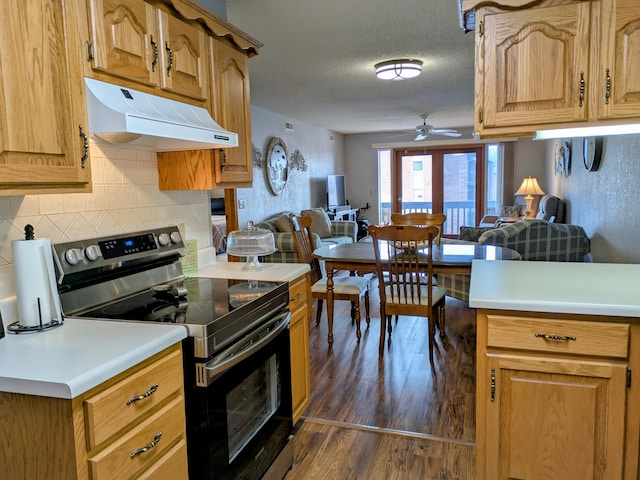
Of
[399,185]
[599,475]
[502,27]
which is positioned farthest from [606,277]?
[399,185]

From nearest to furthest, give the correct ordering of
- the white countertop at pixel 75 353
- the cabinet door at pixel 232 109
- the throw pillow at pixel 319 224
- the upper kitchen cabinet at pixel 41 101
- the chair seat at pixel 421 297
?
the white countertop at pixel 75 353, the upper kitchen cabinet at pixel 41 101, the cabinet door at pixel 232 109, the chair seat at pixel 421 297, the throw pillow at pixel 319 224

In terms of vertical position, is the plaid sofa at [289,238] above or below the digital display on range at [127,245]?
below

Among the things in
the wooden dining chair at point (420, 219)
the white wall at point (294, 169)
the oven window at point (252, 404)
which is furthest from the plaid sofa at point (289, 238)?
the oven window at point (252, 404)

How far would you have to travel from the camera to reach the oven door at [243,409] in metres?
1.55

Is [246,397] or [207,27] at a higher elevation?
[207,27]

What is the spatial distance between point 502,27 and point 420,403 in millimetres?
2046

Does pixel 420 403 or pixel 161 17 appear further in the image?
pixel 420 403

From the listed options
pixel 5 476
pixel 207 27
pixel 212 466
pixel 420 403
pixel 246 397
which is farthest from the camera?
pixel 420 403

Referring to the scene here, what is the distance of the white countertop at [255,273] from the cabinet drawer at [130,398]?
31.1 inches

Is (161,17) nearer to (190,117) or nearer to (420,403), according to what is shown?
(190,117)

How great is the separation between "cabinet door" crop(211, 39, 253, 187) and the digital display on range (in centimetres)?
44

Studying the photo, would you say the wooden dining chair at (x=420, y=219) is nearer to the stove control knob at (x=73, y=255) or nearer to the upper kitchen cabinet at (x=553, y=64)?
the upper kitchen cabinet at (x=553, y=64)

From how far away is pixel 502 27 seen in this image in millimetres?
1909

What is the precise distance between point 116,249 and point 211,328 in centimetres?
67
